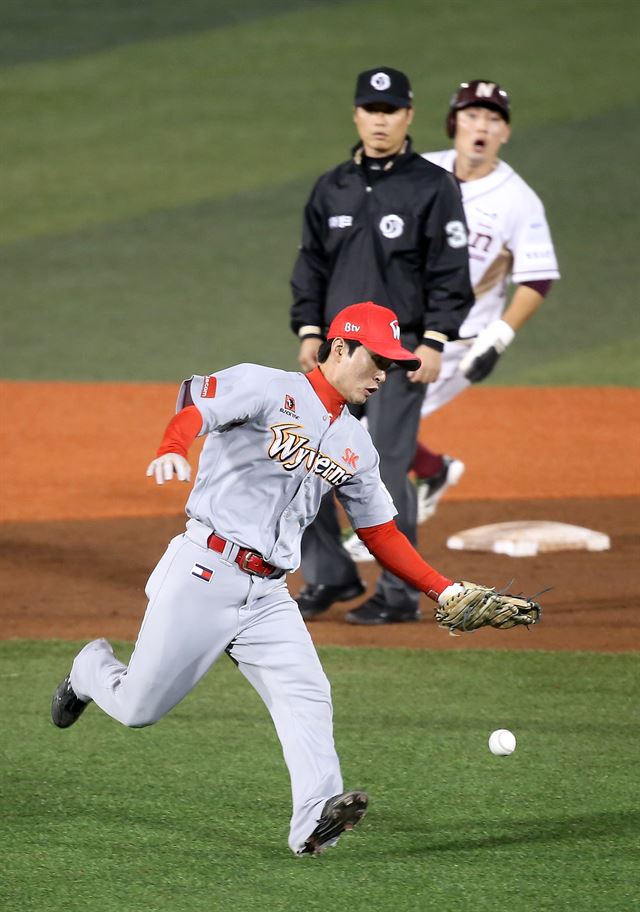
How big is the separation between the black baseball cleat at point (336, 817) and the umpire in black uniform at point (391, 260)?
2983mm

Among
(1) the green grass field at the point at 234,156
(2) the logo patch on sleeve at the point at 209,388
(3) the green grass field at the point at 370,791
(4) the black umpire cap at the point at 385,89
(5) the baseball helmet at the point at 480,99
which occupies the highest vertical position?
(4) the black umpire cap at the point at 385,89

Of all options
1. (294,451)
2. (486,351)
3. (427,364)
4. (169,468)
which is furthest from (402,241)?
(169,468)

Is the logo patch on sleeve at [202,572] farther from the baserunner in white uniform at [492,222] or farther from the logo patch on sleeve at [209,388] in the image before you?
the baserunner in white uniform at [492,222]

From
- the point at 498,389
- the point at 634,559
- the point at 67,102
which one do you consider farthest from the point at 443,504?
the point at 67,102

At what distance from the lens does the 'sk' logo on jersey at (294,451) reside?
482 cm

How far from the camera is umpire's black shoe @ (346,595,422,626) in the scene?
25.3ft

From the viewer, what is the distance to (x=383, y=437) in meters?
7.55

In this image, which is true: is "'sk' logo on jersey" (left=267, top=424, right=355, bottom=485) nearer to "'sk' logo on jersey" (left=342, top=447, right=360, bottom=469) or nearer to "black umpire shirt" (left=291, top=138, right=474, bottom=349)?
"'sk' logo on jersey" (left=342, top=447, right=360, bottom=469)

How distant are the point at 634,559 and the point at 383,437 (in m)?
2.12

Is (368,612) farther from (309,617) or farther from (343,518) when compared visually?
(343,518)

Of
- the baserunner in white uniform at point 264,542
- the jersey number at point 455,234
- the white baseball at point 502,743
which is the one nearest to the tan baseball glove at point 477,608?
the baserunner in white uniform at point 264,542

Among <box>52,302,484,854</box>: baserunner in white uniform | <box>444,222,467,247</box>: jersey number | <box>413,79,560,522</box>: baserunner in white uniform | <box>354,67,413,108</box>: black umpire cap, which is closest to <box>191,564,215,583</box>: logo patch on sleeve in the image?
<box>52,302,484,854</box>: baserunner in white uniform

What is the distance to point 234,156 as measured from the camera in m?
20.2

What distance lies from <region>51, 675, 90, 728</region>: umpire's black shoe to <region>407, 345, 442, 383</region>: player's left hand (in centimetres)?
262
